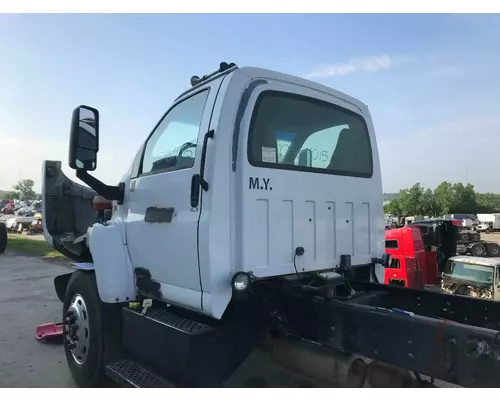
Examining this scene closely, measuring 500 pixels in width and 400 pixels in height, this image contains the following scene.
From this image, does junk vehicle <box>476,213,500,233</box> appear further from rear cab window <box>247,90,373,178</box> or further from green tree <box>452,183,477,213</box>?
rear cab window <box>247,90,373,178</box>

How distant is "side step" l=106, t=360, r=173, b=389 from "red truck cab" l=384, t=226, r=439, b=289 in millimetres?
9265

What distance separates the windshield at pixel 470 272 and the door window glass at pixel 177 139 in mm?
9293

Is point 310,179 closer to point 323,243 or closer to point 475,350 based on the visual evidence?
point 323,243

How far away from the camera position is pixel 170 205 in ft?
10.1

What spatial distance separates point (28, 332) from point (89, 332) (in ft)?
9.43

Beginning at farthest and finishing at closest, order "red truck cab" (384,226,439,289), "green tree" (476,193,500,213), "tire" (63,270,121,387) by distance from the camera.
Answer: "green tree" (476,193,500,213) → "red truck cab" (384,226,439,289) → "tire" (63,270,121,387)

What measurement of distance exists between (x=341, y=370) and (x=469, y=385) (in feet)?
3.11

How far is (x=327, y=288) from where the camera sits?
118 inches

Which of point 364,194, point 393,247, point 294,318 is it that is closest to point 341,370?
point 294,318

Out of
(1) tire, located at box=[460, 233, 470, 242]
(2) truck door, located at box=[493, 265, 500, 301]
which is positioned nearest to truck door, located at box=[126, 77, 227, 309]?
(2) truck door, located at box=[493, 265, 500, 301]

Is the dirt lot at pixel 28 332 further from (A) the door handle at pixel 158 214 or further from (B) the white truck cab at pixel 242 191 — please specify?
(A) the door handle at pixel 158 214

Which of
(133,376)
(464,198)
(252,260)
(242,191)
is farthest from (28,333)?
(464,198)

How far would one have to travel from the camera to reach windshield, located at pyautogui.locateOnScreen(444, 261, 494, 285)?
1024 centimetres

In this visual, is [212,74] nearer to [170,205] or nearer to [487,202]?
[170,205]
